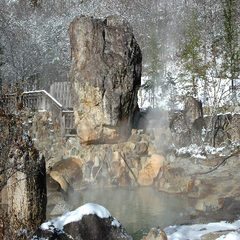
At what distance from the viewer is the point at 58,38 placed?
1110 inches

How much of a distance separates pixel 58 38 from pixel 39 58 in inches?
175

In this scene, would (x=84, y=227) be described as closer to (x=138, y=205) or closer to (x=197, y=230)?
(x=197, y=230)

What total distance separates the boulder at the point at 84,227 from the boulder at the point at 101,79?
10.6m

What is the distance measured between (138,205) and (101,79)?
653cm

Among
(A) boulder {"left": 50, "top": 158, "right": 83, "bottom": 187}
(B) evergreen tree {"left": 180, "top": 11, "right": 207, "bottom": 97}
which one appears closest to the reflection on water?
(A) boulder {"left": 50, "top": 158, "right": 83, "bottom": 187}

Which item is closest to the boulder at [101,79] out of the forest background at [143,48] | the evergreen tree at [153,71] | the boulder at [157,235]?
the forest background at [143,48]

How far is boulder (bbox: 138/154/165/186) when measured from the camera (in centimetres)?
1245

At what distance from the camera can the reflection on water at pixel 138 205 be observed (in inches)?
297

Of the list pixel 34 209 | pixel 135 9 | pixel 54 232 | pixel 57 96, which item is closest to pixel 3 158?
pixel 34 209

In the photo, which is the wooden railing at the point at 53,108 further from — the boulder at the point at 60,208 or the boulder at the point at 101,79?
the boulder at the point at 60,208

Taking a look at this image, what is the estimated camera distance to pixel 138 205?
943cm

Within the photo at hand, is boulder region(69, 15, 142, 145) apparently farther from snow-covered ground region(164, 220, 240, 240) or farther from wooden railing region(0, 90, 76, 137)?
snow-covered ground region(164, 220, 240, 240)

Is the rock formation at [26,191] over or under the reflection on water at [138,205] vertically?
over

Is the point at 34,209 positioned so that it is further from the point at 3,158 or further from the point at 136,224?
→ the point at 136,224
